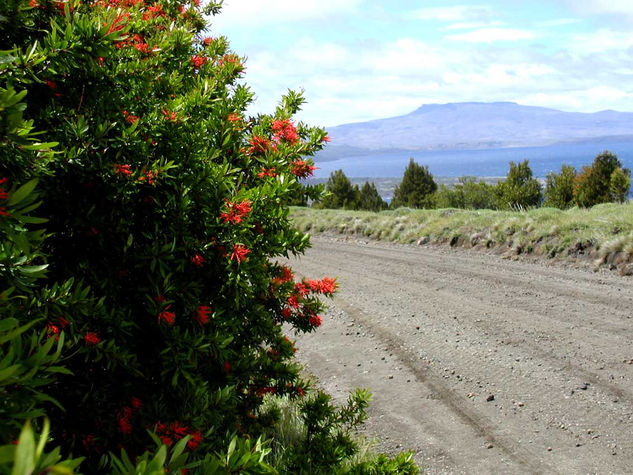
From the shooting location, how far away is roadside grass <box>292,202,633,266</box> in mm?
11758

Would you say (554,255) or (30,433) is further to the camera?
(554,255)

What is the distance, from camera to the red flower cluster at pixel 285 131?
A: 3719 millimetres

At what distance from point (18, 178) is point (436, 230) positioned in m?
14.5

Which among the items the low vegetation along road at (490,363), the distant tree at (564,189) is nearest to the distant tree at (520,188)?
the distant tree at (564,189)

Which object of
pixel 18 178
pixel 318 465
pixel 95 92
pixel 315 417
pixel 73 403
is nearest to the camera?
pixel 18 178

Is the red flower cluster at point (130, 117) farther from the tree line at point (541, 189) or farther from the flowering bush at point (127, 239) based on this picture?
the tree line at point (541, 189)

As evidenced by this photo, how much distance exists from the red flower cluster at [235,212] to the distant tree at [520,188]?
114ft

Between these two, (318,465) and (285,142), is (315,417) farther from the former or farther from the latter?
(285,142)

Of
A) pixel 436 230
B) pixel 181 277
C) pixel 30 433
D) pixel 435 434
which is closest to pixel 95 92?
pixel 181 277

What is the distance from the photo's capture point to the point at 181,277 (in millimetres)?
2639

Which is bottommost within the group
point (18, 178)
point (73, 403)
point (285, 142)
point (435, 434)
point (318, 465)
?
point (435, 434)

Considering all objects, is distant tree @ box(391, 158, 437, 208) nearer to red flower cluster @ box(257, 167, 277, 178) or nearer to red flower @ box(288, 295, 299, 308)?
red flower @ box(288, 295, 299, 308)

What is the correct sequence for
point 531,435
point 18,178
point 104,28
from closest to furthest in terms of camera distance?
point 18,178, point 104,28, point 531,435

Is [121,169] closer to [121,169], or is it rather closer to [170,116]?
[121,169]
